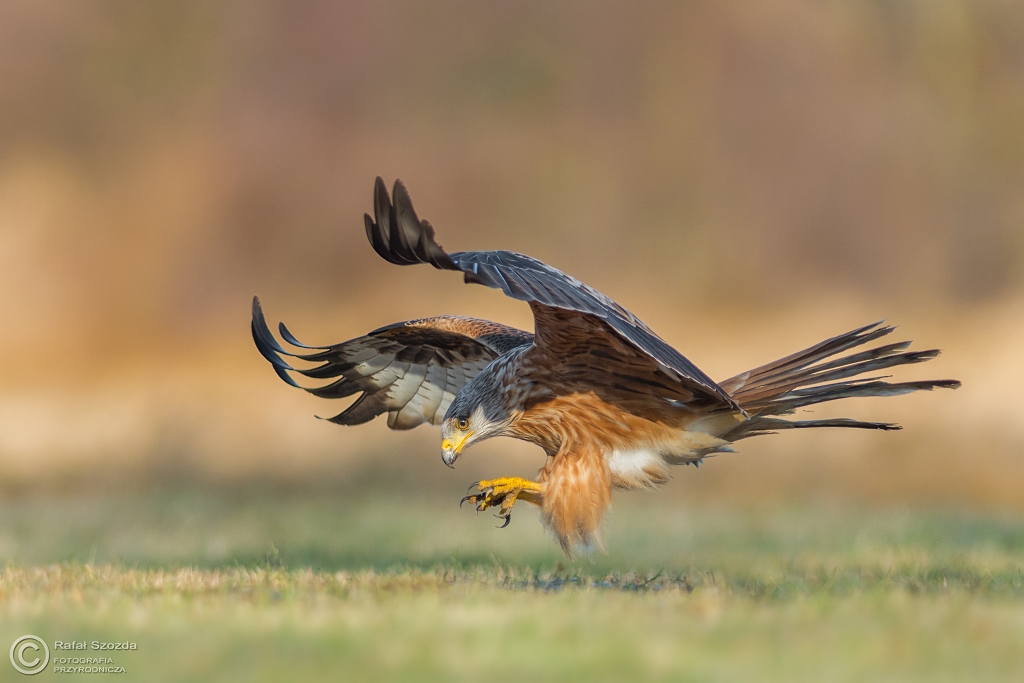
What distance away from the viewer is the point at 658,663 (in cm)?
325

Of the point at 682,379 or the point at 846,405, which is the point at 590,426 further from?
the point at 846,405

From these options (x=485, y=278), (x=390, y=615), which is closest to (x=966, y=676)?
(x=390, y=615)

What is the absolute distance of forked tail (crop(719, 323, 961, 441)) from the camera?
17.0 ft

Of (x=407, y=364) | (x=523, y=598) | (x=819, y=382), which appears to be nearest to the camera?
(x=523, y=598)

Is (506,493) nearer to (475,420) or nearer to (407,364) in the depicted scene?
(475,420)

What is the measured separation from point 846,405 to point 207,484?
6.70 m

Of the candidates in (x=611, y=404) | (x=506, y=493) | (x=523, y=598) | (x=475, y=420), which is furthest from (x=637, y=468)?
(x=523, y=598)

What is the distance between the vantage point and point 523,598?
4398 millimetres

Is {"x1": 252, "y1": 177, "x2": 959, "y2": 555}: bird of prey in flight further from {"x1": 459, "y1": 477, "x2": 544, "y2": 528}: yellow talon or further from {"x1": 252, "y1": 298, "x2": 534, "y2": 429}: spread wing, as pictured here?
{"x1": 252, "y1": 298, "x2": 534, "y2": 429}: spread wing

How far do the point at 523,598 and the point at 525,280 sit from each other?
1300mm

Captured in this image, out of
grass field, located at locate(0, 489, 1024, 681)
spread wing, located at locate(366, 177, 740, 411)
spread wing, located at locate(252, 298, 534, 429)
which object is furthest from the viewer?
spread wing, located at locate(252, 298, 534, 429)

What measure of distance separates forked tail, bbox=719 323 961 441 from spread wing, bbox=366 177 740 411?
1.43 feet

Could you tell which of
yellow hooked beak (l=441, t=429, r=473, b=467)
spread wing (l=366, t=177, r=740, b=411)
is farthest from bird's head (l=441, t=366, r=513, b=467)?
spread wing (l=366, t=177, r=740, b=411)

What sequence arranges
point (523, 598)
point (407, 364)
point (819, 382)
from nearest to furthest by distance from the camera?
point (523, 598)
point (819, 382)
point (407, 364)
